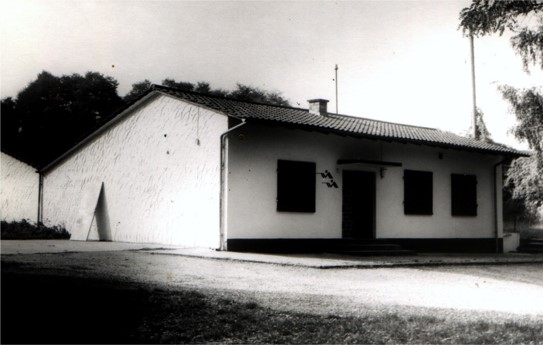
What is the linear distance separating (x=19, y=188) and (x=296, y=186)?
9124 millimetres

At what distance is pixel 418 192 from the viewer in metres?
17.1

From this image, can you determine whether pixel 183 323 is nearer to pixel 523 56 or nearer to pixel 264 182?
pixel 264 182

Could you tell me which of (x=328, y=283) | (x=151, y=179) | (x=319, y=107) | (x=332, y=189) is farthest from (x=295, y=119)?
(x=328, y=283)

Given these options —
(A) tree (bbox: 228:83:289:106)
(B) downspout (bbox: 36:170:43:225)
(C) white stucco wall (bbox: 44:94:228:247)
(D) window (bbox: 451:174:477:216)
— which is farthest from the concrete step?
(A) tree (bbox: 228:83:289:106)

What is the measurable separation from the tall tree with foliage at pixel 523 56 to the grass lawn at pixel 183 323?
25.4ft

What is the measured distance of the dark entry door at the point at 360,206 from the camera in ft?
52.6

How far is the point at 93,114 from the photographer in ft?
30.6

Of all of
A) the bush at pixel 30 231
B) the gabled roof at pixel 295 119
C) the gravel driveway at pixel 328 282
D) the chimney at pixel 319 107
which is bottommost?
the gravel driveway at pixel 328 282

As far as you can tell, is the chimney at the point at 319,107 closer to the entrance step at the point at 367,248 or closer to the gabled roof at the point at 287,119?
the gabled roof at the point at 287,119

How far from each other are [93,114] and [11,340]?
543cm

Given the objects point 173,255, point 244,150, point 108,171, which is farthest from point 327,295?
point 108,171

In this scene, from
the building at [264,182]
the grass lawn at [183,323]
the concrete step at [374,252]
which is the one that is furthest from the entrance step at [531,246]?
the grass lawn at [183,323]

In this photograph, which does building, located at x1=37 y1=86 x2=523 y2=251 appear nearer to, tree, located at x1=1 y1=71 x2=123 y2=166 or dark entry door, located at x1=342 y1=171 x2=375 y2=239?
dark entry door, located at x1=342 y1=171 x2=375 y2=239

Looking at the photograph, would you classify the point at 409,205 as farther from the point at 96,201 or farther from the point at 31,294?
the point at 31,294
